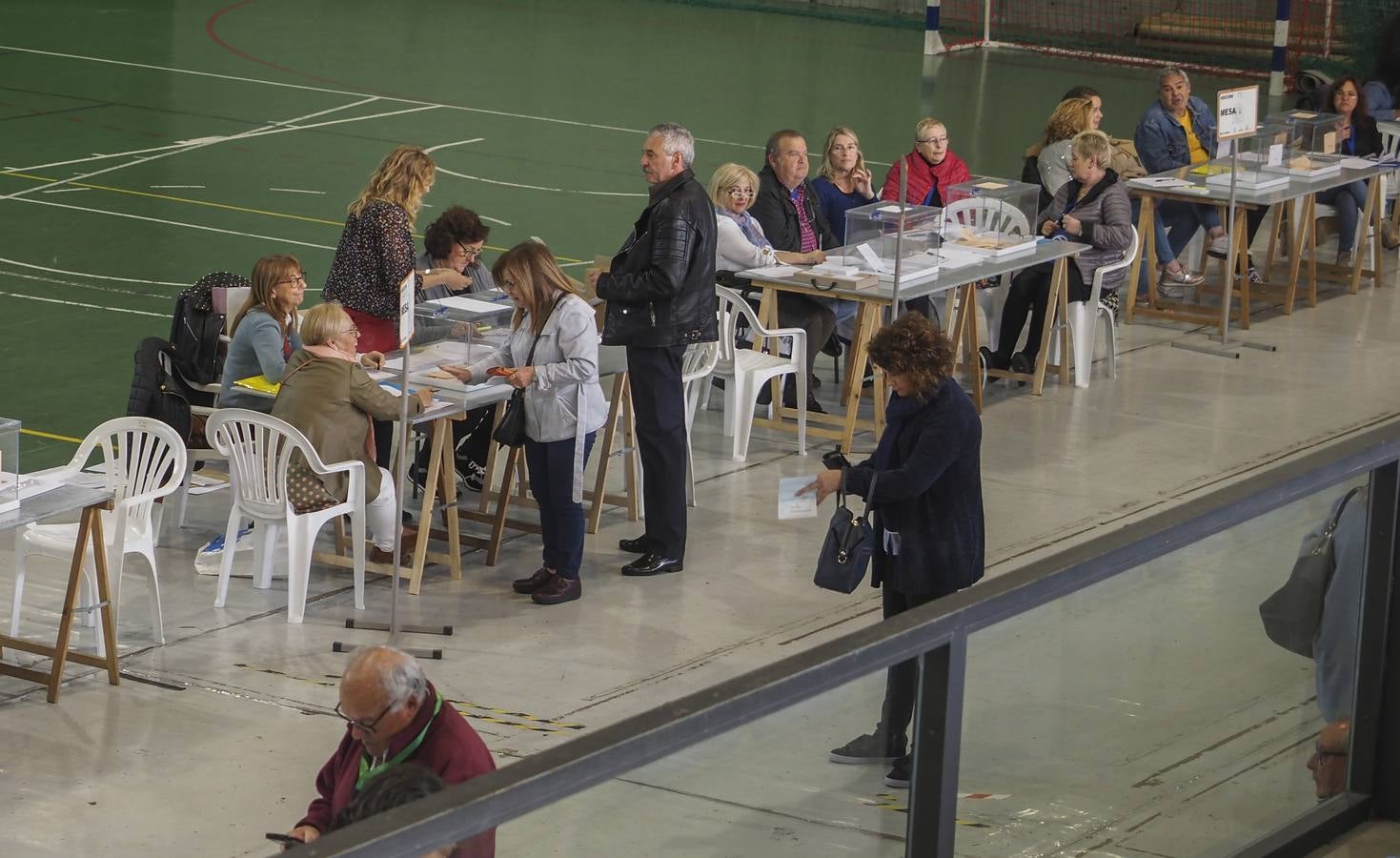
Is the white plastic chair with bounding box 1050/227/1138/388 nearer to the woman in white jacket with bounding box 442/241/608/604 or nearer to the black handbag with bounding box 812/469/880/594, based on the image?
the woman in white jacket with bounding box 442/241/608/604

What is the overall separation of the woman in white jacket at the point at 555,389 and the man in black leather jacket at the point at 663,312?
299 millimetres

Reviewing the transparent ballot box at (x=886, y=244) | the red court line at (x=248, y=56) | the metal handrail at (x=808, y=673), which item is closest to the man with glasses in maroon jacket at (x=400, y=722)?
the metal handrail at (x=808, y=673)

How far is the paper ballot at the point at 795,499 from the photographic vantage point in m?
6.34

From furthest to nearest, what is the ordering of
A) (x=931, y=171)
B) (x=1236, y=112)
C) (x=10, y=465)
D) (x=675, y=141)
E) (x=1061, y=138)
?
(x=1061, y=138) < (x=1236, y=112) < (x=931, y=171) < (x=675, y=141) < (x=10, y=465)

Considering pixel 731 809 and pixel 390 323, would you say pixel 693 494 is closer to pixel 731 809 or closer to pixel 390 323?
pixel 390 323

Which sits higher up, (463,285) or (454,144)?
(454,144)

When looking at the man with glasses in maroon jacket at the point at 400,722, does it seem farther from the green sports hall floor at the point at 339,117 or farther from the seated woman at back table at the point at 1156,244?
the seated woman at back table at the point at 1156,244

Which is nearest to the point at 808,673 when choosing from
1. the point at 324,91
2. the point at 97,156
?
the point at 97,156

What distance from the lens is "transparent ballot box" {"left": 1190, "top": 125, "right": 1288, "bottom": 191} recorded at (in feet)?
44.2

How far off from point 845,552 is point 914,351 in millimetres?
733

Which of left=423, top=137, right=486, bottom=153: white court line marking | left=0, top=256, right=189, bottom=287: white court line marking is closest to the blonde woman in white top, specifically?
left=0, top=256, right=189, bottom=287: white court line marking

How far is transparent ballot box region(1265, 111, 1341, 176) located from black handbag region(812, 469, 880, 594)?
8.65 metres

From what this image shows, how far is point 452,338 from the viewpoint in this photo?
29.3 ft

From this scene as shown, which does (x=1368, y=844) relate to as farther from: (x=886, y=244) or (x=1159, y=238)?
(x=1159, y=238)
